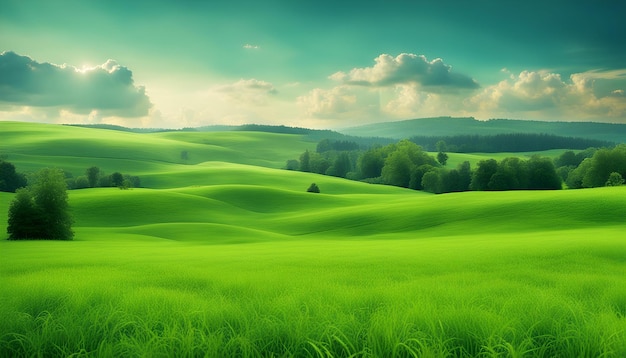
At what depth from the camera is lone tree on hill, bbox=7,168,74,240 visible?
38906mm

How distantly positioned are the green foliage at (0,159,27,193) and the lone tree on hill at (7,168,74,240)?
6102cm

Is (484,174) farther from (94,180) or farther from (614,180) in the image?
(94,180)

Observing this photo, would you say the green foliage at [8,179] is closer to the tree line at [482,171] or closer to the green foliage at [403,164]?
the tree line at [482,171]

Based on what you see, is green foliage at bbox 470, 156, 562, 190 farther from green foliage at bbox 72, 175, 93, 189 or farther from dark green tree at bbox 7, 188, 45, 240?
green foliage at bbox 72, 175, 93, 189

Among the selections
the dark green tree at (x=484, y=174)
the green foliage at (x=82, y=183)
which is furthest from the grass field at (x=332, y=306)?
the green foliage at (x=82, y=183)

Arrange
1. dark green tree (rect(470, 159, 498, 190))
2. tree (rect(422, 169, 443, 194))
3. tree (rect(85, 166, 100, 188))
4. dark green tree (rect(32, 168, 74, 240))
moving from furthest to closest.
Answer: tree (rect(85, 166, 100, 188)) < tree (rect(422, 169, 443, 194)) < dark green tree (rect(470, 159, 498, 190)) < dark green tree (rect(32, 168, 74, 240))

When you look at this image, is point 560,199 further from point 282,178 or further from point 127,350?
point 282,178

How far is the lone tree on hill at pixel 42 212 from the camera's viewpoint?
38.9m

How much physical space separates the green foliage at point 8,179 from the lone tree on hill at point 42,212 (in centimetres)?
6102

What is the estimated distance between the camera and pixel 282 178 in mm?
121000

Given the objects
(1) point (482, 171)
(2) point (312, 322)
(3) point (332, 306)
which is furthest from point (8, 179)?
(2) point (312, 322)

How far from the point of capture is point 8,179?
9244cm

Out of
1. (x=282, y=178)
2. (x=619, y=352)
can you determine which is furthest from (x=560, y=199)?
(x=282, y=178)

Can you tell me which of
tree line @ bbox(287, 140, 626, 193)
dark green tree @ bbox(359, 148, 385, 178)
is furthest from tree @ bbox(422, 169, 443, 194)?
dark green tree @ bbox(359, 148, 385, 178)
